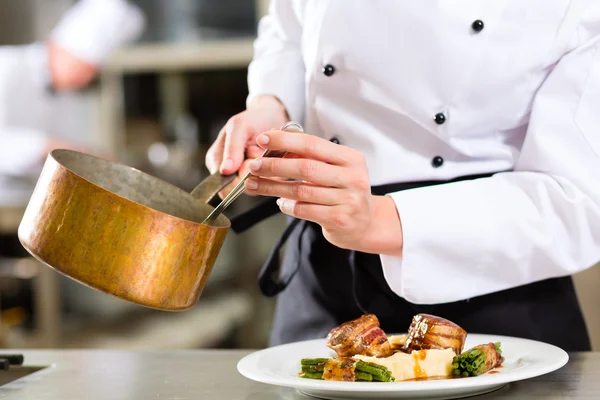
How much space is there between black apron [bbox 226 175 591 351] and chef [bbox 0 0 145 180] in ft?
9.09

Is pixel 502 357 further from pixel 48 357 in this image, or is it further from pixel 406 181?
pixel 48 357

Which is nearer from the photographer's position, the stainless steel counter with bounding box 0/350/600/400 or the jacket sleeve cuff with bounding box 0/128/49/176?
the stainless steel counter with bounding box 0/350/600/400

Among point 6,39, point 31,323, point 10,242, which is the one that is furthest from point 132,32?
point 31,323

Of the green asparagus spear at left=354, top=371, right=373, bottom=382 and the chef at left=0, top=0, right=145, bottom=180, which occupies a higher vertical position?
the chef at left=0, top=0, right=145, bottom=180

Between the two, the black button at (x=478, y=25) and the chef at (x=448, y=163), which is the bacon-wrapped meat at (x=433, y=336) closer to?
the chef at (x=448, y=163)

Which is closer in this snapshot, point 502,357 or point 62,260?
point 62,260

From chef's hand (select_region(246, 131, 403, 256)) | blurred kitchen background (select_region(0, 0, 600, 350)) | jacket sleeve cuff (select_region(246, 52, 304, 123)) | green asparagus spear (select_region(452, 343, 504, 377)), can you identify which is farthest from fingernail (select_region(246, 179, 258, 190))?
blurred kitchen background (select_region(0, 0, 600, 350))

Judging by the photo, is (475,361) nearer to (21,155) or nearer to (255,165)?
(255,165)

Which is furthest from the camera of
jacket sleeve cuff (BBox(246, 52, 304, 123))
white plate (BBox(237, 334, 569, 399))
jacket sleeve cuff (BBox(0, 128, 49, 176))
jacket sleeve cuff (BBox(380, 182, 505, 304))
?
jacket sleeve cuff (BBox(0, 128, 49, 176))

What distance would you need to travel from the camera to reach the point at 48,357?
1.15 meters

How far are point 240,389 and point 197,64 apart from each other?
3.30 meters

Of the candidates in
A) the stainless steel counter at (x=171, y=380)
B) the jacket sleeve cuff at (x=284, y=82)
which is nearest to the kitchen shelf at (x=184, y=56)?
the jacket sleeve cuff at (x=284, y=82)

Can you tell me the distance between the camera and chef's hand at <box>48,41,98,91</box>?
4.01m

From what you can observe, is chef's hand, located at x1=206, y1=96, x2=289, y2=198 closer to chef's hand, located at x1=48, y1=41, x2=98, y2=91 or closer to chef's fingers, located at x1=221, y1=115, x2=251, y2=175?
chef's fingers, located at x1=221, y1=115, x2=251, y2=175
